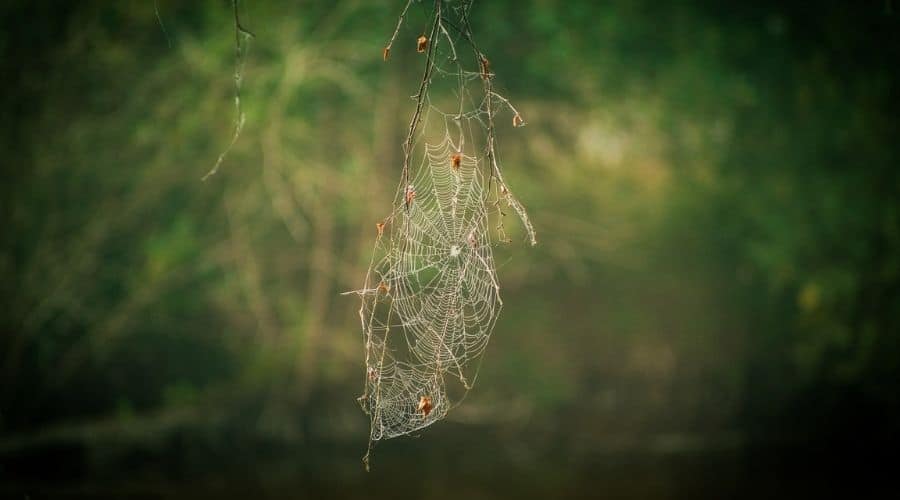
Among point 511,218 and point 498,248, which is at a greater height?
point 511,218

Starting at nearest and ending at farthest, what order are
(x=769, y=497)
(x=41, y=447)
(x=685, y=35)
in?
(x=769, y=497) → (x=41, y=447) → (x=685, y=35)

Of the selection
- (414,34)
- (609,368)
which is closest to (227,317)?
(414,34)

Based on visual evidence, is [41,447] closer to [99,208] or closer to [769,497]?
[99,208]

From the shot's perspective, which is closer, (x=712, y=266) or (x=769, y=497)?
(x=769, y=497)

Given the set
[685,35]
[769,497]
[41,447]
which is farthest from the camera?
[685,35]

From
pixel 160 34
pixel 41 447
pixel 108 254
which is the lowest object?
pixel 41 447

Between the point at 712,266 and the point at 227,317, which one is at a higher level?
the point at 712,266

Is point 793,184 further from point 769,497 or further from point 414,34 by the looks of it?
point 414,34
